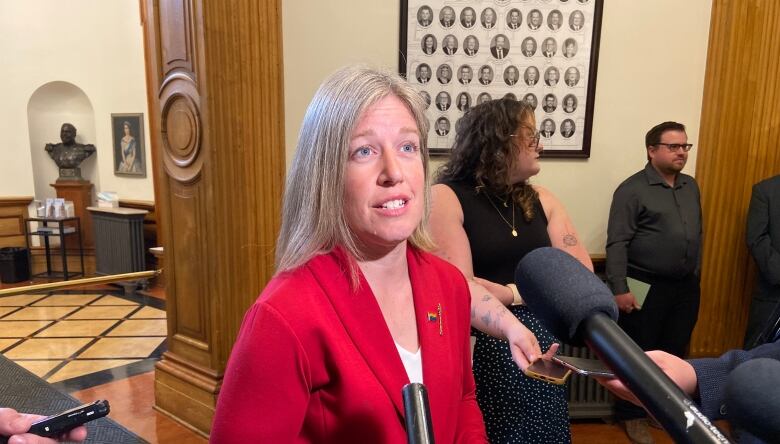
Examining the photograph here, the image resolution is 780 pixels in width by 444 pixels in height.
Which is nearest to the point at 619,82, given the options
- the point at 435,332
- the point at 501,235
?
the point at 501,235

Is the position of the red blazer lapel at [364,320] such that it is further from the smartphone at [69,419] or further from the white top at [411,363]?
the smartphone at [69,419]

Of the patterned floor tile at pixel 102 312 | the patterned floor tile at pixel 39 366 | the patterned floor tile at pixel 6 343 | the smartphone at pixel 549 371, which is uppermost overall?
the smartphone at pixel 549 371

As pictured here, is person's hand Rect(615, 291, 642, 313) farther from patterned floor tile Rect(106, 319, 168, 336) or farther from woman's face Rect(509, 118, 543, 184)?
patterned floor tile Rect(106, 319, 168, 336)

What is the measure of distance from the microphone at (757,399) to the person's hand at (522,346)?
0.73m

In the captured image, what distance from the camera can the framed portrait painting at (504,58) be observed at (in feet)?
9.21

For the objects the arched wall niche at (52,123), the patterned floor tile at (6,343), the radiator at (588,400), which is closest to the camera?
the radiator at (588,400)

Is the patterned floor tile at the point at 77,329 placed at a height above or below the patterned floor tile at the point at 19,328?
below

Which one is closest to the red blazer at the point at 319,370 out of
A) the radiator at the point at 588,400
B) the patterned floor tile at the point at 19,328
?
the radiator at the point at 588,400

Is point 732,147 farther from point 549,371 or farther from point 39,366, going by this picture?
point 39,366

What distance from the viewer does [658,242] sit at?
9.12 ft

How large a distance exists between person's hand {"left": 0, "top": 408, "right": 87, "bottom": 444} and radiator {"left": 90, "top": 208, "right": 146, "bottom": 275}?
5851 millimetres

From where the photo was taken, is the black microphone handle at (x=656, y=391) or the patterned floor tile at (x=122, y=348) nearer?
the black microphone handle at (x=656, y=391)

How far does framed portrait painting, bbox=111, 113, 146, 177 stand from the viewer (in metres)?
6.84

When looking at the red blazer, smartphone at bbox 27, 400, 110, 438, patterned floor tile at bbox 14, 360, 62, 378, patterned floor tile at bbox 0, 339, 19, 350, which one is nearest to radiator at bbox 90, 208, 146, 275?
patterned floor tile at bbox 0, 339, 19, 350
